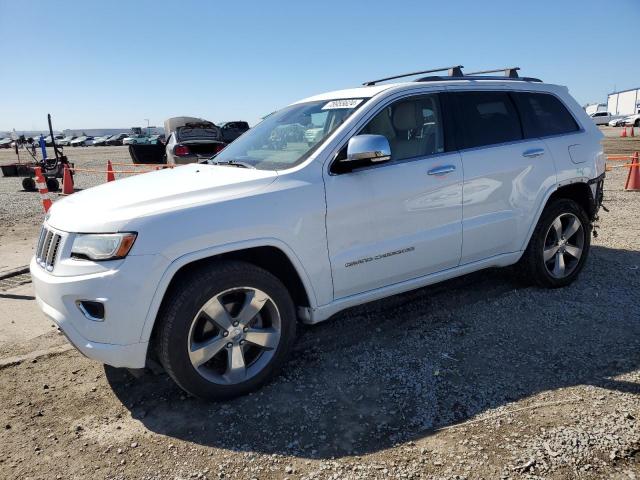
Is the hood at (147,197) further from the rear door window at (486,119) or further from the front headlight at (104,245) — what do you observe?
the rear door window at (486,119)

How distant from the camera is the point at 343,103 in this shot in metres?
3.62

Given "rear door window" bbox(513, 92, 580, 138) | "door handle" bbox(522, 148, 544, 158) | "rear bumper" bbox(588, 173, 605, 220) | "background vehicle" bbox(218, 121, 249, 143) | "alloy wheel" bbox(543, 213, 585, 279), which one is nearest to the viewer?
"door handle" bbox(522, 148, 544, 158)

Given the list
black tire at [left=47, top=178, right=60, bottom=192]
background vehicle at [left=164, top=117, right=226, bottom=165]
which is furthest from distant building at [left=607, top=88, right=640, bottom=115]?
black tire at [left=47, top=178, right=60, bottom=192]

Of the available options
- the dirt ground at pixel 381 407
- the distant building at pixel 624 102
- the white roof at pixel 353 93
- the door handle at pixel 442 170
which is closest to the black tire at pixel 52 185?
the dirt ground at pixel 381 407

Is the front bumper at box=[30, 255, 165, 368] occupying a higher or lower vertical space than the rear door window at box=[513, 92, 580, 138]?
lower

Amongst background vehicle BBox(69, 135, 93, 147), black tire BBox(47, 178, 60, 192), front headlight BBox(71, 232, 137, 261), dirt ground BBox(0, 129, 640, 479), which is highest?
background vehicle BBox(69, 135, 93, 147)

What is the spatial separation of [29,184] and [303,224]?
43.9ft

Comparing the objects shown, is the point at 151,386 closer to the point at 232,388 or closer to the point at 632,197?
the point at 232,388

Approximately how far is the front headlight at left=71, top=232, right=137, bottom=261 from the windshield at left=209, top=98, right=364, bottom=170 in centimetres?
109

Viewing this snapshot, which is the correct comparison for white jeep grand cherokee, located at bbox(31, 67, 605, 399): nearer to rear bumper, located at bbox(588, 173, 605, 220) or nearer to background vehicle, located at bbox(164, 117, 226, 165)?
rear bumper, located at bbox(588, 173, 605, 220)

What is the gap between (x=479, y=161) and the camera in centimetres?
379

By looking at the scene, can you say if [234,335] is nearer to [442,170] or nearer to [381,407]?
[381,407]

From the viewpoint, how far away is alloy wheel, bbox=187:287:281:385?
2.85 m

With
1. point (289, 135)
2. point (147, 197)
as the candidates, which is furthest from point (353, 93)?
point (147, 197)
